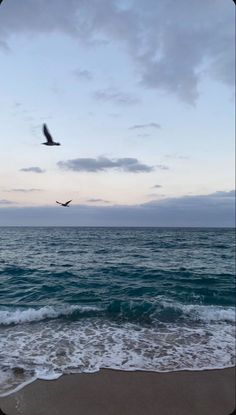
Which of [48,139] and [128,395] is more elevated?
[48,139]

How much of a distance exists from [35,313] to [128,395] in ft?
15.9

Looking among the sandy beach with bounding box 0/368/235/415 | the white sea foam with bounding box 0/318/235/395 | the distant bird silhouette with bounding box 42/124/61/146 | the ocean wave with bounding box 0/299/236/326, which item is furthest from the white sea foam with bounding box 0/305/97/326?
the distant bird silhouette with bounding box 42/124/61/146

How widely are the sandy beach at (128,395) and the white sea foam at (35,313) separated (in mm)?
3569

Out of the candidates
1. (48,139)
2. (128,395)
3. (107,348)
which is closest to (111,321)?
(107,348)

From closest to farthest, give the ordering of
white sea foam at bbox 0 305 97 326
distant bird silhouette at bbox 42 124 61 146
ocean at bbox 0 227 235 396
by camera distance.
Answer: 1. distant bird silhouette at bbox 42 124 61 146
2. ocean at bbox 0 227 235 396
3. white sea foam at bbox 0 305 97 326

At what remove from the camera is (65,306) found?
1068 cm

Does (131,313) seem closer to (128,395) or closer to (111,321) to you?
(111,321)

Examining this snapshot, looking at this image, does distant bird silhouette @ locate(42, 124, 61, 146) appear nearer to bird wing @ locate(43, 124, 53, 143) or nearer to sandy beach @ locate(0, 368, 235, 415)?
bird wing @ locate(43, 124, 53, 143)

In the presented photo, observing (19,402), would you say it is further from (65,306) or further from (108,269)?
(108,269)

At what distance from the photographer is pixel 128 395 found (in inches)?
211

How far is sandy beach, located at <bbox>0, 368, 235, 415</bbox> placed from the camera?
197 inches

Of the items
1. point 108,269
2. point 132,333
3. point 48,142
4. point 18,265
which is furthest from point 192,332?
point 18,265

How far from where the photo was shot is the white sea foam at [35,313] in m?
9.16

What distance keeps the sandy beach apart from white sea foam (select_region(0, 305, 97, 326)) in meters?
3.57
